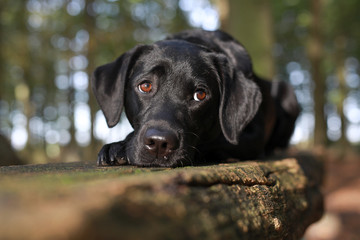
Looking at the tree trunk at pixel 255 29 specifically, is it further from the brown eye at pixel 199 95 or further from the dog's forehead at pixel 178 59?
the brown eye at pixel 199 95

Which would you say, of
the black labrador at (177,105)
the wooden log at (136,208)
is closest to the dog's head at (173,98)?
the black labrador at (177,105)

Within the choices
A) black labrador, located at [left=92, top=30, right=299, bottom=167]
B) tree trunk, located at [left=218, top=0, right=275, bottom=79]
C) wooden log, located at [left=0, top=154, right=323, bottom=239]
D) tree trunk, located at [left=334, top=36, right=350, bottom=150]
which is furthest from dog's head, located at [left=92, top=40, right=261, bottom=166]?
tree trunk, located at [left=334, top=36, right=350, bottom=150]

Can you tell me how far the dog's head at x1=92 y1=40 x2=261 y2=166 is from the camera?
9.15 feet

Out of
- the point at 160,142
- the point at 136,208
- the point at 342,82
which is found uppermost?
the point at 136,208

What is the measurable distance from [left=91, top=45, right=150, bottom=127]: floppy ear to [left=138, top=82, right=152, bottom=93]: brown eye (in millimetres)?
278

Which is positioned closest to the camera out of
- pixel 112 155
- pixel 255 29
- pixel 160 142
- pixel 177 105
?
pixel 160 142

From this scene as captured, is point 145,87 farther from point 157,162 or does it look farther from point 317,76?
point 317,76

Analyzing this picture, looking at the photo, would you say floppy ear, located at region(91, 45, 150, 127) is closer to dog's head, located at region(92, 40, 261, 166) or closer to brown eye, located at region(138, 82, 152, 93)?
dog's head, located at region(92, 40, 261, 166)

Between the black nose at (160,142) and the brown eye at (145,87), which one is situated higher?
the brown eye at (145,87)

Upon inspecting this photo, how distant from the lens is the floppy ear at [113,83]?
350 cm

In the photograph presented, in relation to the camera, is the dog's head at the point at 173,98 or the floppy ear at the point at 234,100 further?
the floppy ear at the point at 234,100

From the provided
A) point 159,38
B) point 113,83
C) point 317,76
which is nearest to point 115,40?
point 159,38

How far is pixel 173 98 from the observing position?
3084 millimetres

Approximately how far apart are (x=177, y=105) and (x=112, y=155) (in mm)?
677
